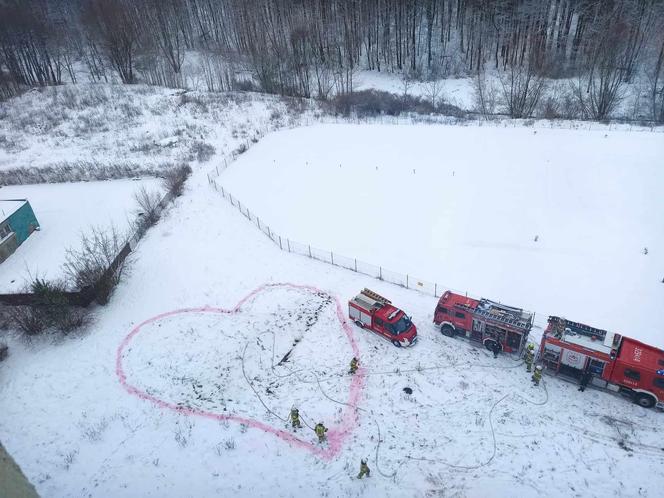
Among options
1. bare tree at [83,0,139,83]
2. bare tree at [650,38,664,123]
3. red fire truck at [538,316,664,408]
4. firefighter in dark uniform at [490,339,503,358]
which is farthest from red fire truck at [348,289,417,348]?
bare tree at [83,0,139,83]

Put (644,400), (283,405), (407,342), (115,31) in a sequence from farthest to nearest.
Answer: (115,31) < (407,342) < (283,405) < (644,400)

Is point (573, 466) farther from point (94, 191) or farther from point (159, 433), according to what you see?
point (94, 191)

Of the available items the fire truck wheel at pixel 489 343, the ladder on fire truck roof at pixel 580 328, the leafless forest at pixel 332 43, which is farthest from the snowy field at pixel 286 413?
the leafless forest at pixel 332 43

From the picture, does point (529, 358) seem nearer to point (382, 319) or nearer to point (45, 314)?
point (382, 319)

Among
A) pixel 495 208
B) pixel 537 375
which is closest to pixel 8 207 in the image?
pixel 495 208

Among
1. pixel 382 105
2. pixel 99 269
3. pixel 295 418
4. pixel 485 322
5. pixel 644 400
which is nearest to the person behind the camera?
pixel 295 418

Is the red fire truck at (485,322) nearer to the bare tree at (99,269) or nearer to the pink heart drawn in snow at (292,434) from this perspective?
the pink heart drawn in snow at (292,434)
